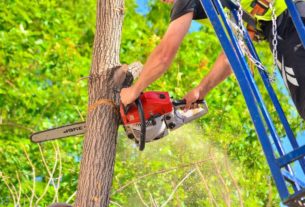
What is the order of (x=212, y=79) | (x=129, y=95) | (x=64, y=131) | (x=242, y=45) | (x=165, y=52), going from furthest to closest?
(x=64, y=131), (x=212, y=79), (x=129, y=95), (x=165, y=52), (x=242, y=45)

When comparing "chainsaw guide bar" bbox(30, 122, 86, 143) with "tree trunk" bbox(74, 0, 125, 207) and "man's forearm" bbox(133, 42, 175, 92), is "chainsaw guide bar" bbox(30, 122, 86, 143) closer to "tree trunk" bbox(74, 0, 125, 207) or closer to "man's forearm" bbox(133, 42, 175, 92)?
"tree trunk" bbox(74, 0, 125, 207)

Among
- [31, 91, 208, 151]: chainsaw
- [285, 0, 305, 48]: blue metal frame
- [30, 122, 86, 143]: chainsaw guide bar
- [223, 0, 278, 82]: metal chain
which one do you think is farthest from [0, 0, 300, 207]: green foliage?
[285, 0, 305, 48]: blue metal frame

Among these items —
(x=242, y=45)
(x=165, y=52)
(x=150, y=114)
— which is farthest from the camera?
(x=150, y=114)

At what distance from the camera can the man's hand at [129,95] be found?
12.3 ft

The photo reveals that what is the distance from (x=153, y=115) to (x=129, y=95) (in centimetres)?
23

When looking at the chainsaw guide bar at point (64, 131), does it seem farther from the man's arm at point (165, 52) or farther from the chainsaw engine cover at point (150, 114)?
the man's arm at point (165, 52)

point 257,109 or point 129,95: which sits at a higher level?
point 129,95

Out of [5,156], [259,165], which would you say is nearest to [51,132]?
[5,156]

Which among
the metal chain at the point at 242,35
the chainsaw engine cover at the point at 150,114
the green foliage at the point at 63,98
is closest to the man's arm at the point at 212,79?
the chainsaw engine cover at the point at 150,114

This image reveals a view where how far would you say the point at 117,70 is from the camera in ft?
14.4

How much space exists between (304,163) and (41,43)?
7058 mm

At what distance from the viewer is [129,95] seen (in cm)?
380

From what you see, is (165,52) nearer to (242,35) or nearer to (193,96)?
(242,35)

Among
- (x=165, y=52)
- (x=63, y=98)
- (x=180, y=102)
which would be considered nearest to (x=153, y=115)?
(x=180, y=102)
